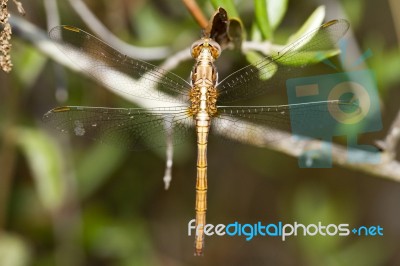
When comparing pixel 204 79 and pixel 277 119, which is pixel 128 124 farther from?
pixel 277 119

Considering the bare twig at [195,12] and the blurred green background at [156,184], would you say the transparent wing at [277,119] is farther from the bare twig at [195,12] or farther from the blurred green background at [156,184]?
the blurred green background at [156,184]

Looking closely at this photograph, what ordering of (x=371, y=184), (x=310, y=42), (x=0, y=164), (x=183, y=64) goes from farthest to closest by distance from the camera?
(x=371, y=184), (x=0, y=164), (x=183, y=64), (x=310, y=42)

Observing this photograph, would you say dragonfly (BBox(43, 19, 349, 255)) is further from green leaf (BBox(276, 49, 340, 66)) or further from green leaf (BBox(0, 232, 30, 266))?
green leaf (BBox(0, 232, 30, 266))

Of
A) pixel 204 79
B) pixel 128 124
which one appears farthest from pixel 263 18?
pixel 128 124

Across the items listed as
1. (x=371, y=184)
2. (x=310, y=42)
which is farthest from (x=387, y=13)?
(x=310, y=42)

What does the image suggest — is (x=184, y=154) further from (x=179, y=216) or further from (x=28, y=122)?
(x=28, y=122)

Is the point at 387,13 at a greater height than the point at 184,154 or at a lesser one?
greater
